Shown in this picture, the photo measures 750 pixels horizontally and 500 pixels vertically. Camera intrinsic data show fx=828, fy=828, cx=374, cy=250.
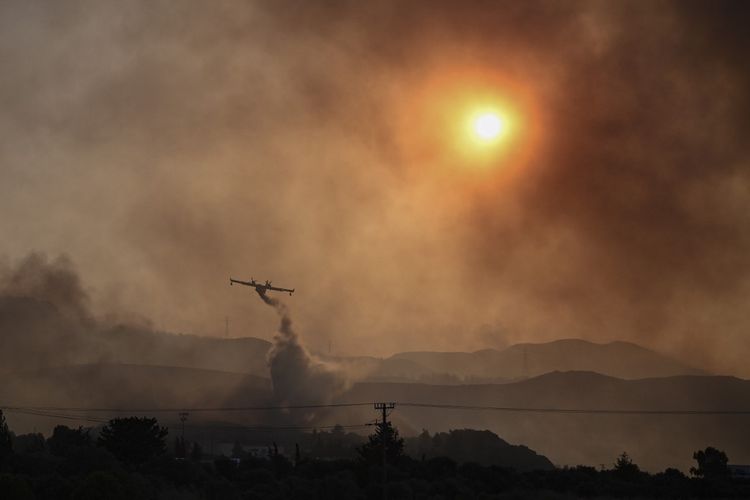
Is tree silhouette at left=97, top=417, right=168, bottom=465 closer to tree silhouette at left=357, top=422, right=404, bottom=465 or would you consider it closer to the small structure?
tree silhouette at left=357, top=422, right=404, bottom=465

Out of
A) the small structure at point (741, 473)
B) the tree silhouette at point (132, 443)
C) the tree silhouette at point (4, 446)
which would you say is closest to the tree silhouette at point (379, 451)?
the tree silhouette at point (132, 443)

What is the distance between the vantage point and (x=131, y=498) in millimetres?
102812

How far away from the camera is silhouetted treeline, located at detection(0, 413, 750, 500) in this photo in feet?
353

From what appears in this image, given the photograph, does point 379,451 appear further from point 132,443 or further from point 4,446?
point 4,446

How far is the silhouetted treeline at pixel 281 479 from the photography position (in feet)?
353

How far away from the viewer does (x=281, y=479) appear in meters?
147

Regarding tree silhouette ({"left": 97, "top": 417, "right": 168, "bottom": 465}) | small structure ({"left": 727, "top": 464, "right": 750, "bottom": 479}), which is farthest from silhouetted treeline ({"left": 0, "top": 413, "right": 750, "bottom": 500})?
small structure ({"left": 727, "top": 464, "right": 750, "bottom": 479})

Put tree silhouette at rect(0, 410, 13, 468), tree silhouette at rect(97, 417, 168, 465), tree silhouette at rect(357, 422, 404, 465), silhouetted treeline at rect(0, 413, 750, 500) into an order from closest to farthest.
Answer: silhouetted treeline at rect(0, 413, 750, 500) → tree silhouette at rect(0, 410, 13, 468) → tree silhouette at rect(357, 422, 404, 465) → tree silhouette at rect(97, 417, 168, 465)

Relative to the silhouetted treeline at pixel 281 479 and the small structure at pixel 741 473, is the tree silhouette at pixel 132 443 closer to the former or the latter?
the silhouetted treeline at pixel 281 479

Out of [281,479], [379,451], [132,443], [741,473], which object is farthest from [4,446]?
[741,473]

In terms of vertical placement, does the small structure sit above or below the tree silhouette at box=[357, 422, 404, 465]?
below

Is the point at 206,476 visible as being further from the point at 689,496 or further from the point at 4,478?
the point at 689,496

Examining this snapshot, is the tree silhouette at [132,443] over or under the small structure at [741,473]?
over

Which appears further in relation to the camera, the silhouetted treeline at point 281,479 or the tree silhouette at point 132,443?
the tree silhouette at point 132,443
